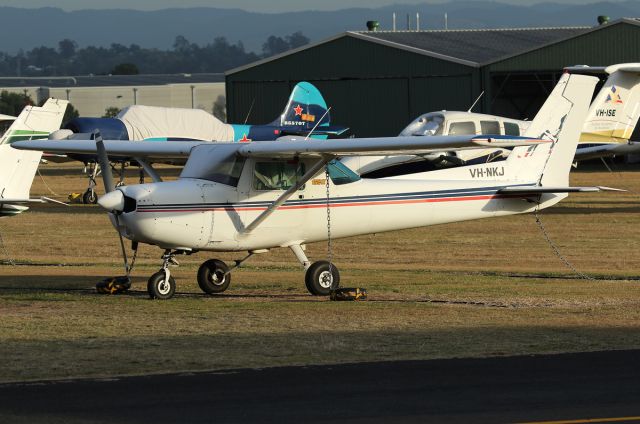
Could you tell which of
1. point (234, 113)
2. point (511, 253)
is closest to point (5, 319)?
point (511, 253)

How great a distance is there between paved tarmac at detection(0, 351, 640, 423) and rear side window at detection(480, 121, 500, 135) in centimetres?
2178

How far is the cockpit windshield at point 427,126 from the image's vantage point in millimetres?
32516

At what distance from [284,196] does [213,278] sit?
60.2 inches

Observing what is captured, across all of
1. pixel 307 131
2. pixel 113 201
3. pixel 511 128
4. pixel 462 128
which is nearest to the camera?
pixel 113 201

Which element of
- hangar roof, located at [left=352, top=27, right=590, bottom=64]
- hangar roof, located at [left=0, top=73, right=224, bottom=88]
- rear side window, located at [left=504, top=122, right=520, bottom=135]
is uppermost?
hangar roof, located at [left=0, top=73, right=224, bottom=88]

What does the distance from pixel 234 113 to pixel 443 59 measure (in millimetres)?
10454

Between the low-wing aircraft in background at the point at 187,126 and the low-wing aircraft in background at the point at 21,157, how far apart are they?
13725 mm

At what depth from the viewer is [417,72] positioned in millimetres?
56344

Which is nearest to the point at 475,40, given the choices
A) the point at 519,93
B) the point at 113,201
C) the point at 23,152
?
the point at 519,93

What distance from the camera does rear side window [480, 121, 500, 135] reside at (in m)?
32.8

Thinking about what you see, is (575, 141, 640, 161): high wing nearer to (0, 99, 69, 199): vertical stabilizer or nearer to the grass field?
the grass field

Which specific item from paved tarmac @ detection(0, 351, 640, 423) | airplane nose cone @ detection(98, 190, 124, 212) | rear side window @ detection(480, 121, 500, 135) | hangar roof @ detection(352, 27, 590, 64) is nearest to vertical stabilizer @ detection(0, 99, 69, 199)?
airplane nose cone @ detection(98, 190, 124, 212)

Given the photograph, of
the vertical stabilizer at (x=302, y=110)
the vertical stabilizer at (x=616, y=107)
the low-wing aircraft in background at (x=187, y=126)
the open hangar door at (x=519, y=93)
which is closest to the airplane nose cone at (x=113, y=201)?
the vertical stabilizer at (x=616, y=107)

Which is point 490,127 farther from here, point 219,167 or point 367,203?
point 219,167
